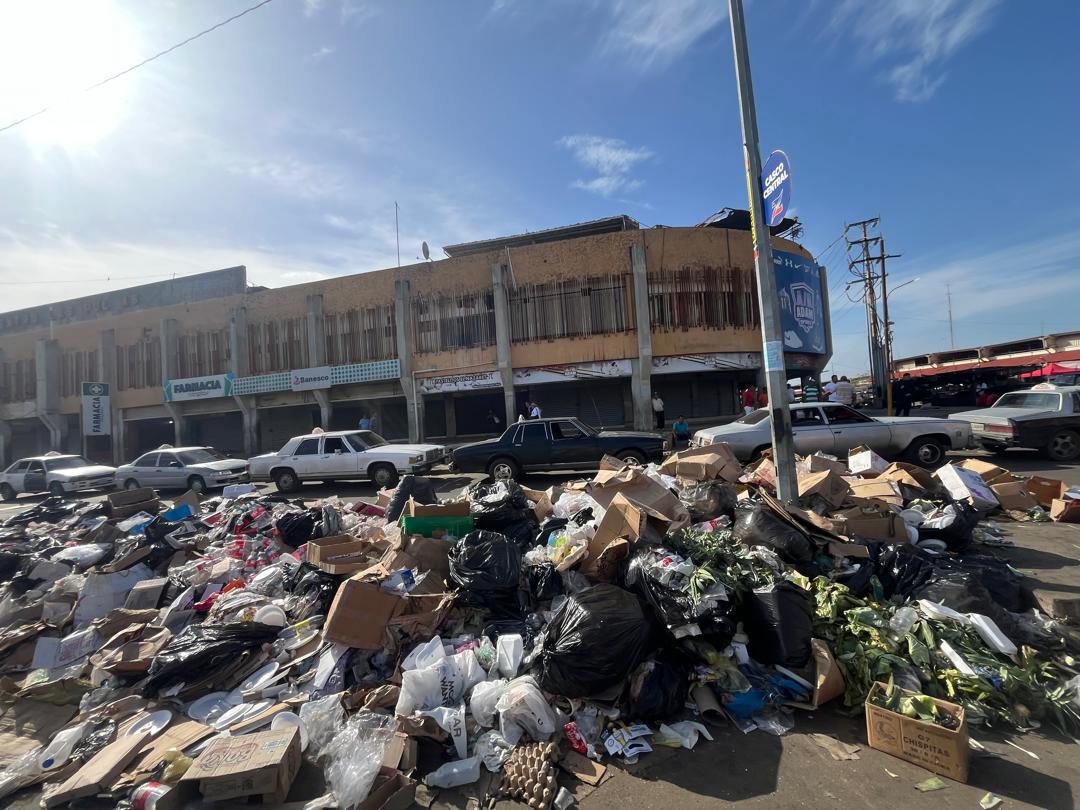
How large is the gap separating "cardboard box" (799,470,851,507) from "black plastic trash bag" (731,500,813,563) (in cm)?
139

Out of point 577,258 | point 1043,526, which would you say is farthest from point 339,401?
point 1043,526

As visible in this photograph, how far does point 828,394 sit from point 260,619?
19.3 meters

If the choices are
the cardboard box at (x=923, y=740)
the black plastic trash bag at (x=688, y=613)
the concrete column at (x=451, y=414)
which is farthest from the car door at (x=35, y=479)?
the cardboard box at (x=923, y=740)

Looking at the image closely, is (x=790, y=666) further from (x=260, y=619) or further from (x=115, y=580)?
(x=115, y=580)

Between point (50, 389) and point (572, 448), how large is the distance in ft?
102

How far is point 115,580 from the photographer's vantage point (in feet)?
16.2

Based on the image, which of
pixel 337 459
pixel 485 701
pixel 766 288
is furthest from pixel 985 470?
pixel 337 459

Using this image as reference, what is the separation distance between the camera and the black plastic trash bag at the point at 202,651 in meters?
3.23

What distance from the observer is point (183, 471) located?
1311cm

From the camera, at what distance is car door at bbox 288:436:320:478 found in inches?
459

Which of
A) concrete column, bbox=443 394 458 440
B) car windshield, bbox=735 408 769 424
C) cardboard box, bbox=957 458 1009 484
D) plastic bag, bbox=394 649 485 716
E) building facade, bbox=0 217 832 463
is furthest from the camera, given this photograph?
concrete column, bbox=443 394 458 440

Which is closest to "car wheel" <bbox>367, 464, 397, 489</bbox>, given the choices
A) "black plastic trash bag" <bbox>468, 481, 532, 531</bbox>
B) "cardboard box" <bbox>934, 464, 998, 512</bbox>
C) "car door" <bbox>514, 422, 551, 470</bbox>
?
"car door" <bbox>514, 422, 551, 470</bbox>

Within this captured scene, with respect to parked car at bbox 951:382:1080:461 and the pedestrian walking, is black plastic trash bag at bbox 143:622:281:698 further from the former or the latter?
the pedestrian walking

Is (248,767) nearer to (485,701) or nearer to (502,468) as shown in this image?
(485,701)
